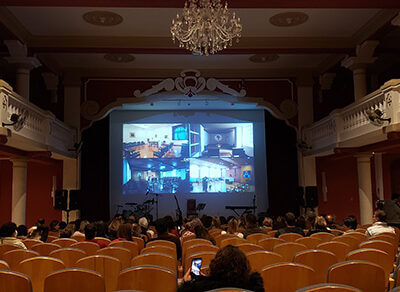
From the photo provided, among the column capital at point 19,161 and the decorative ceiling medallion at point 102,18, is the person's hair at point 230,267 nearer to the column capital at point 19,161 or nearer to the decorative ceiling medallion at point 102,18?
the decorative ceiling medallion at point 102,18

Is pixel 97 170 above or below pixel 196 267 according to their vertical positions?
above

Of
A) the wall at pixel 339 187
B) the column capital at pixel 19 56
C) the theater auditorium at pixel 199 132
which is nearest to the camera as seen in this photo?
the theater auditorium at pixel 199 132

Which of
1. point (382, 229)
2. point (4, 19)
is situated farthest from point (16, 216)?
point (382, 229)

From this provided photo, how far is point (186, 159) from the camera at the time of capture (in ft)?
55.2

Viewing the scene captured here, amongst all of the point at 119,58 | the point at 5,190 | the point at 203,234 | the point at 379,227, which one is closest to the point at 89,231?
the point at 203,234

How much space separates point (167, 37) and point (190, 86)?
8.00 feet

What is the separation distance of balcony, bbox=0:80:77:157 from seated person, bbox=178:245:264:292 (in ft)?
20.6

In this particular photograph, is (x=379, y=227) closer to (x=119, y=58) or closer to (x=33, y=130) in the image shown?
(x=33, y=130)

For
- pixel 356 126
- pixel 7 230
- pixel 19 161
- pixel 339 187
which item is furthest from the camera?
pixel 339 187

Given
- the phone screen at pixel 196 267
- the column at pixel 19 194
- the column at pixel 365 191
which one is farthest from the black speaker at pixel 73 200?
the phone screen at pixel 196 267

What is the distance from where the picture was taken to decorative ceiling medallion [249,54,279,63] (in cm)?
1275

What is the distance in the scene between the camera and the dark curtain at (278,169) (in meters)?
15.7

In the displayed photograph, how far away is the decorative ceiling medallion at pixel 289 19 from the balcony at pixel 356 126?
7.74 ft

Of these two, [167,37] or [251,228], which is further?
[167,37]
